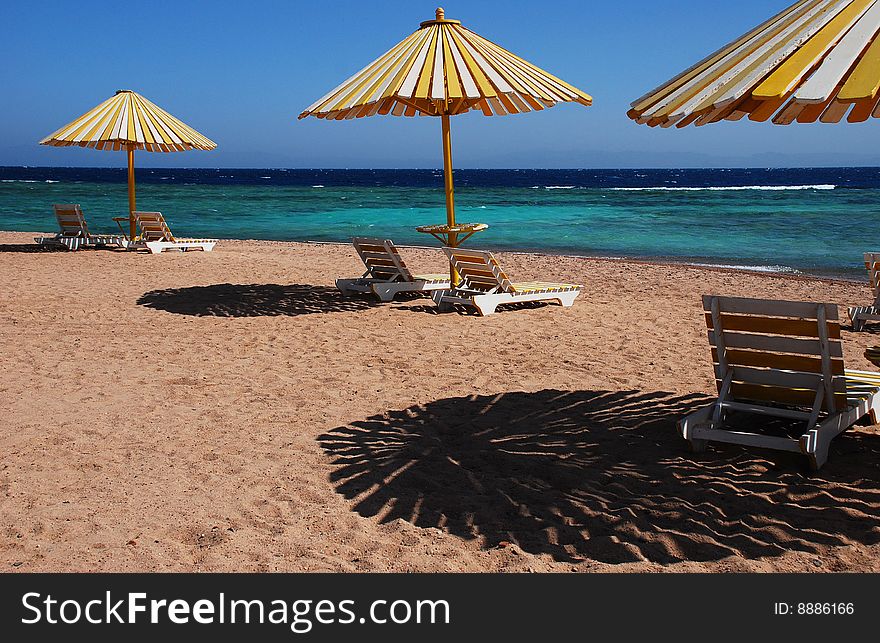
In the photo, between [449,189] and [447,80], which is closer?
[447,80]

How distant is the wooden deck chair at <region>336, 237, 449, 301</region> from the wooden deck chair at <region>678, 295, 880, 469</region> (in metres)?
5.12

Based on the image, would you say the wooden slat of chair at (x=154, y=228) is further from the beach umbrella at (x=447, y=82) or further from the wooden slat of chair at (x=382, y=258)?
the beach umbrella at (x=447, y=82)

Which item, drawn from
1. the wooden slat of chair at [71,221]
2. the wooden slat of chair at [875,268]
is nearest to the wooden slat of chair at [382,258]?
the wooden slat of chair at [875,268]

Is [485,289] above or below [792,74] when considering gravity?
below

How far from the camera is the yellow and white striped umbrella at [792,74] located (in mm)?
2959

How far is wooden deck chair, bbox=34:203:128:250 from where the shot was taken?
15.0m

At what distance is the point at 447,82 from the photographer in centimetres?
821

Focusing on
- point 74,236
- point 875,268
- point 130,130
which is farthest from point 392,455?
point 74,236

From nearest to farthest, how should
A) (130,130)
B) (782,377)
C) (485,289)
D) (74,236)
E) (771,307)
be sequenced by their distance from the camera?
(771,307), (782,377), (485,289), (130,130), (74,236)

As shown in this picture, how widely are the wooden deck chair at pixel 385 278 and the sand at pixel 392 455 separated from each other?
0.91 m

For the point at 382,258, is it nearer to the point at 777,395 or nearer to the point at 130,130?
the point at 777,395

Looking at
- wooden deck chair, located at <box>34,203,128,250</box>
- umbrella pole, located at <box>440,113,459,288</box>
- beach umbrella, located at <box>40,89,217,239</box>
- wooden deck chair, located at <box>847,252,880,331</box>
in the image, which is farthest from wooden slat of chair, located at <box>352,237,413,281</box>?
wooden deck chair, located at <box>34,203,128,250</box>

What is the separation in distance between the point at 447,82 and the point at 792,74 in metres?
5.47

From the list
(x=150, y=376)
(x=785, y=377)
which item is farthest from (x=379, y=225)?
(x=785, y=377)
